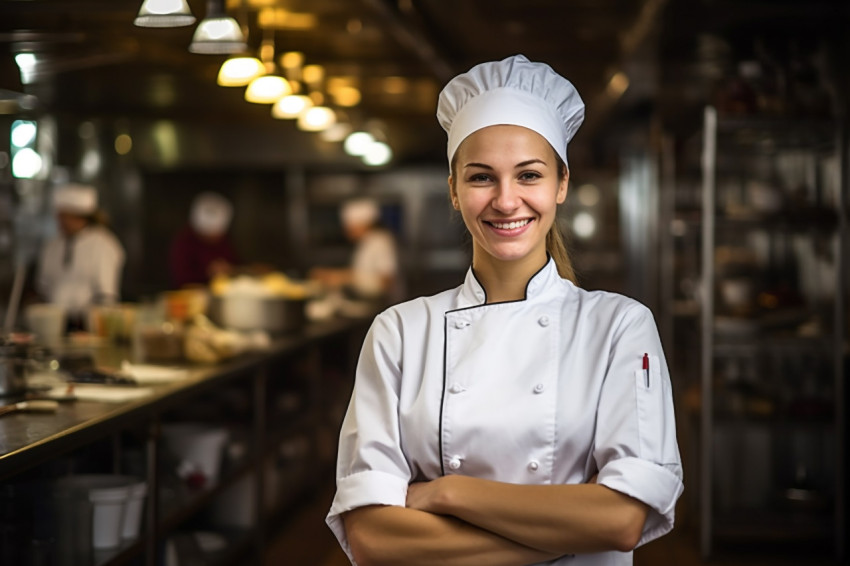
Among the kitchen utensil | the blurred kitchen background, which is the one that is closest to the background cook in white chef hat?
the blurred kitchen background

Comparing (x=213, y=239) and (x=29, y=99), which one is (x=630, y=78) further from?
(x=29, y=99)

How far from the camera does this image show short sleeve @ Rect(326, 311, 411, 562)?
1.59 meters

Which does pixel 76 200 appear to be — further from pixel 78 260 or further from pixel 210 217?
pixel 210 217

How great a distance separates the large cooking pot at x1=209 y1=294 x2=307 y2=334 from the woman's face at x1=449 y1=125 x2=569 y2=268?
357 cm

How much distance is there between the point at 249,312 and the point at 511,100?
364cm

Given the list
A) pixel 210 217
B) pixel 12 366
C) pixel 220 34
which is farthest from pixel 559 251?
pixel 210 217

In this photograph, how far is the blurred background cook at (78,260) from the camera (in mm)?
6551

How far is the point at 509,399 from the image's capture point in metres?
1.63

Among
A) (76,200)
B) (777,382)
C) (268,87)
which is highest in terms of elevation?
(268,87)

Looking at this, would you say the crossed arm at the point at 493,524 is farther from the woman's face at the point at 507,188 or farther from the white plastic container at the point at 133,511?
the white plastic container at the point at 133,511

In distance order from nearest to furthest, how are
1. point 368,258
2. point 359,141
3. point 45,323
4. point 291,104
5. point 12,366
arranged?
point 12,366, point 45,323, point 291,104, point 359,141, point 368,258

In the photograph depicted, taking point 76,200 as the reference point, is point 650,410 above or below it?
below

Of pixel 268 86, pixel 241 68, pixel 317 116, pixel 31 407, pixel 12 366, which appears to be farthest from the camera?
pixel 317 116

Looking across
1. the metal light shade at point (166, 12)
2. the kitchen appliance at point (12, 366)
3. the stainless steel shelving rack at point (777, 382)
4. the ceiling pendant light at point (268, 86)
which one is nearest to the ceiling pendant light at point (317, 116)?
the ceiling pendant light at point (268, 86)
